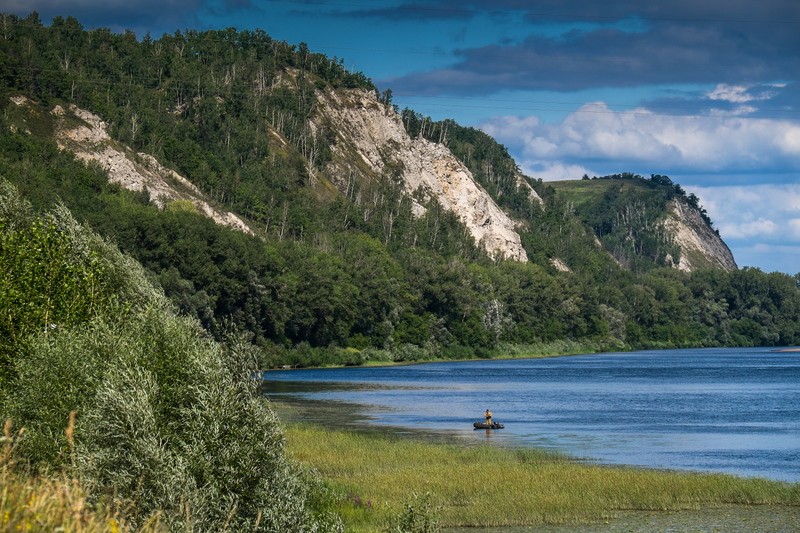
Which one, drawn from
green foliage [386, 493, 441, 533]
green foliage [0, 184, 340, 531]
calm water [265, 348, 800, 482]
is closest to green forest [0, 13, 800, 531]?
green foliage [0, 184, 340, 531]

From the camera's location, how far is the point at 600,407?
85.3 meters

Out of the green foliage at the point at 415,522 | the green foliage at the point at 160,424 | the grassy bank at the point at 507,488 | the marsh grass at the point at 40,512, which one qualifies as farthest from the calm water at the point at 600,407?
the marsh grass at the point at 40,512

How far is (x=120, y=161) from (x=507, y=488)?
131 metres

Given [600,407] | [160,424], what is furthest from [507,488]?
[600,407]

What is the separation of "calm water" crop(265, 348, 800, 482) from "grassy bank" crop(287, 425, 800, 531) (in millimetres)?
5840

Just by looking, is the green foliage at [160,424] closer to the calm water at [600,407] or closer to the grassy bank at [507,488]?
the grassy bank at [507,488]

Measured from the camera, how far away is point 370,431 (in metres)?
61.8

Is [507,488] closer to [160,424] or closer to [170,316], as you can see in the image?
[170,316]

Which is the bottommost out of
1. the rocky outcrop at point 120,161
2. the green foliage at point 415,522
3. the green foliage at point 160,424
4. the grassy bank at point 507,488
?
the grassy bank at point 507,488

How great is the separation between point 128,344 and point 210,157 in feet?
554

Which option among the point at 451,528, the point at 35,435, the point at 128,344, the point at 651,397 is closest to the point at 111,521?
the point at 35,435

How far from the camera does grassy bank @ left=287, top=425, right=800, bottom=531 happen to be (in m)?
36.0

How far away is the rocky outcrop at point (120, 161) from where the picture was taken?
159625 millimetres

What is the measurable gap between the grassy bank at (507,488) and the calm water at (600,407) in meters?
5.84
